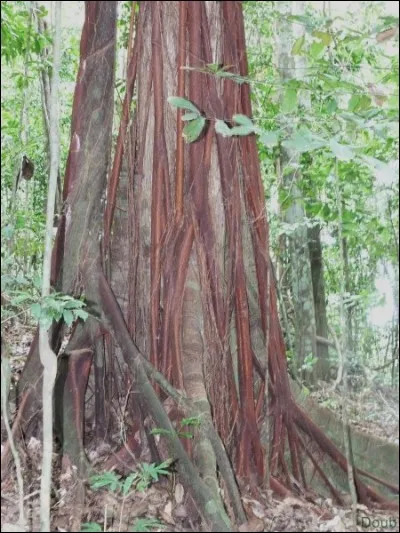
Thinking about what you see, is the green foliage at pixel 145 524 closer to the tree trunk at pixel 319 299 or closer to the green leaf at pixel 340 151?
the tree trunk at pixel 319 299

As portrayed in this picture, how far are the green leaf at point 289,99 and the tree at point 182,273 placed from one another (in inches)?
11.8

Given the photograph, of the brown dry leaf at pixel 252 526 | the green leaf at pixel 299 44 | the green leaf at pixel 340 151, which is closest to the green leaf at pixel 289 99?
the green leaf at pixel 299 44

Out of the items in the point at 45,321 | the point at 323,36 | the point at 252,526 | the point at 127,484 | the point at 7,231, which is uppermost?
the point at 323,36

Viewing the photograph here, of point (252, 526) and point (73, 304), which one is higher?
point (73, 304)

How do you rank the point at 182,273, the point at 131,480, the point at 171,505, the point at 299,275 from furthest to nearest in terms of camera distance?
1. the point at 299,275
2. the point at 182,273
3. the point at 171,505
4. the point at 131,480

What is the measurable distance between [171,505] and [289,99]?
185 centimetres

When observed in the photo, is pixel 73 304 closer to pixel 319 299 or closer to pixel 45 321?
pixel 45 321

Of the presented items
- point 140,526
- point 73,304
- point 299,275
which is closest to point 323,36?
point 299,275

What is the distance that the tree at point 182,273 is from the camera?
3.00 metres

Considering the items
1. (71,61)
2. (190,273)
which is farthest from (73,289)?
(71,61)

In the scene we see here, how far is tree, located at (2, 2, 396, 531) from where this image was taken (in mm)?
3002

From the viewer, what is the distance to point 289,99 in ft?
8.75

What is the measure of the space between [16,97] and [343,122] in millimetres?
3042

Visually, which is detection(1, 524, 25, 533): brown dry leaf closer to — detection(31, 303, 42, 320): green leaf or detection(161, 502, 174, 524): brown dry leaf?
detection(161, 502, 174, 524): brown dry leaf
